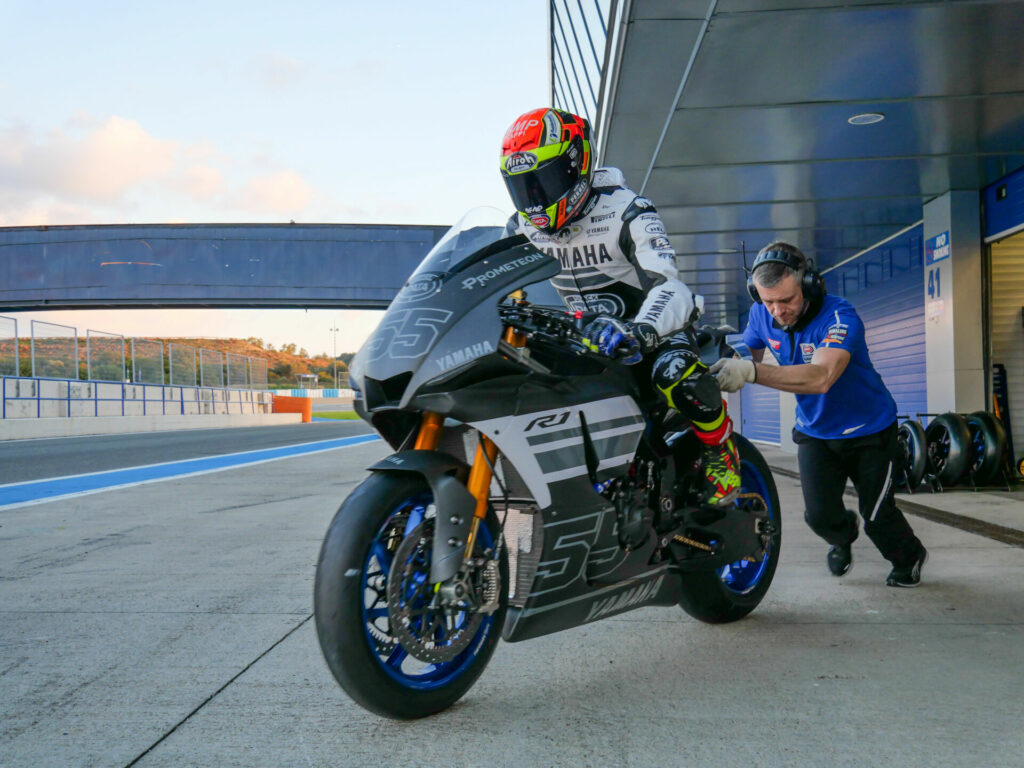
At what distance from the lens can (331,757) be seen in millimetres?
2066

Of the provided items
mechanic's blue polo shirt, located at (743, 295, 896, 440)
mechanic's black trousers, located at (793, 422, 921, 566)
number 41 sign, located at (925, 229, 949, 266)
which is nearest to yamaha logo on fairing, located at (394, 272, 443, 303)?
mechanic's blue polo shirt, located at (743, 295, 896, 440)

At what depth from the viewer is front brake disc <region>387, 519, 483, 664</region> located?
2.12 m

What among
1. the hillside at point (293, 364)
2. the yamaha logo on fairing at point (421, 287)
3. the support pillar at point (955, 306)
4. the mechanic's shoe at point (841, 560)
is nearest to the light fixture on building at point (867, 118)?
the support pillar at point (955, 306)

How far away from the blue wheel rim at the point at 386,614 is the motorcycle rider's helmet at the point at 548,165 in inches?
45.0

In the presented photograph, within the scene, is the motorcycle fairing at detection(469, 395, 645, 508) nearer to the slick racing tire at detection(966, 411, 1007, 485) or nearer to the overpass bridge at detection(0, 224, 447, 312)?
the slick racing tire at detection(966, 411, 1007, 485)

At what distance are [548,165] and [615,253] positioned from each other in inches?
17.0

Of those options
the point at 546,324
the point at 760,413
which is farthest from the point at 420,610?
the point at 760,413

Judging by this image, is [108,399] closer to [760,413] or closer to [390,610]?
[760,413]

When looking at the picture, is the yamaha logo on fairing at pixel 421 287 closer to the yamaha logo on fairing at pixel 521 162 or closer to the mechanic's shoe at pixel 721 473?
the yamaha logo on fairing at pixel 521 162

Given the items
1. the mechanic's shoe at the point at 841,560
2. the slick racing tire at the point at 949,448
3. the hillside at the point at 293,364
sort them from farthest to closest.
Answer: the hillside at the point at 293,364 → the slick racing tire at the point at 949,448 → the mechanic's shoe at the point at 841,560

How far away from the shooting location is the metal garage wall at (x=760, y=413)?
17.8 m

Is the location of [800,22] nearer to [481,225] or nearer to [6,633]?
[481,225]

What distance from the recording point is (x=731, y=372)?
117 inches

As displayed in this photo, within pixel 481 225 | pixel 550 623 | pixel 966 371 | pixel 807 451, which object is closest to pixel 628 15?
pixel 807 451
